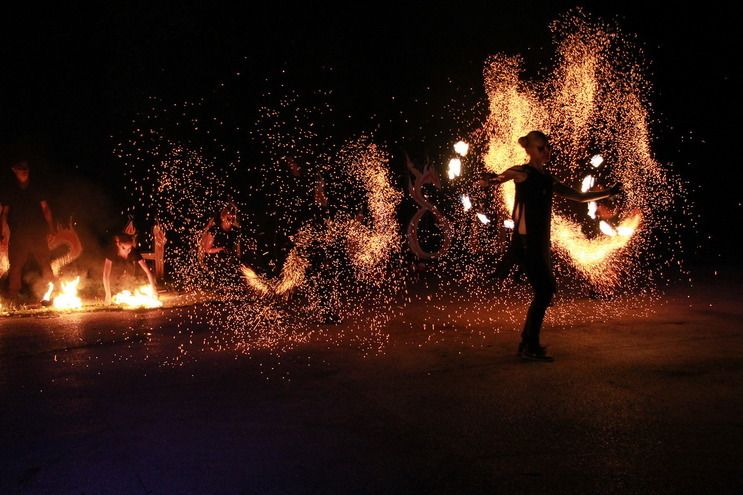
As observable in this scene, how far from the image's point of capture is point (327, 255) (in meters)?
10.6

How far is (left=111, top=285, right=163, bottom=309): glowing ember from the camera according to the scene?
11.7m

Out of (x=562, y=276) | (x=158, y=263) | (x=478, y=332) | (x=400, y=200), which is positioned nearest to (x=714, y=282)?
(x=562, y=276)

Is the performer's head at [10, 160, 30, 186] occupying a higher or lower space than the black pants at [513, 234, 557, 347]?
higher

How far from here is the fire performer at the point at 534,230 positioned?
22.3 ft

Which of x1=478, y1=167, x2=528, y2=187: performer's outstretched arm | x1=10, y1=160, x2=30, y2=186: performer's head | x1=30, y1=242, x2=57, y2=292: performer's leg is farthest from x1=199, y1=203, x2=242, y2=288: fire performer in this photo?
x1=478, y1=167, x2=528, y2=187: performer's outstretched arm

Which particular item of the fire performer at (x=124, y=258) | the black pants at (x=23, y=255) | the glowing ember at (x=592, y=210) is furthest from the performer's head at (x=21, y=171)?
the glowing ember at (x=592, y=210)

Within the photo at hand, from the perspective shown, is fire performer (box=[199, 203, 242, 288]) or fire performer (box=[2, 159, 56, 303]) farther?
fire performer (box=[2, 159, 56, 303])

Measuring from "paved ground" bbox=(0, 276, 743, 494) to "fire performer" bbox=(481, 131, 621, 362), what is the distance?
1.33 ft

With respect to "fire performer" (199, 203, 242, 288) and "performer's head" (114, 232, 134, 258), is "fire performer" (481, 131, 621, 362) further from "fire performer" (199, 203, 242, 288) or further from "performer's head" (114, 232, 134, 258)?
"performer's head" (114, 232, 134, 258)

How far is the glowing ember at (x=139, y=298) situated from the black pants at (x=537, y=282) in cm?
679

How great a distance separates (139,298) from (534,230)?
743 centimetres

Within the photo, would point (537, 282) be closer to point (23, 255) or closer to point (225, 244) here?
point (225, 244)

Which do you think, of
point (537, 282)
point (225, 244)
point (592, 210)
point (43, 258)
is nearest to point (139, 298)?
point (225, 244)

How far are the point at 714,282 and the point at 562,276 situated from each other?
9.69 ft
